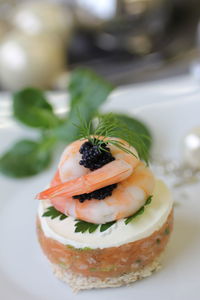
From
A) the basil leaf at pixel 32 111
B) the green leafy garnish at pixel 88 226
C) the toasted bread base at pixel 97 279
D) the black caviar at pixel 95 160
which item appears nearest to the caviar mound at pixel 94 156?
the black caviar at pixel 95 160

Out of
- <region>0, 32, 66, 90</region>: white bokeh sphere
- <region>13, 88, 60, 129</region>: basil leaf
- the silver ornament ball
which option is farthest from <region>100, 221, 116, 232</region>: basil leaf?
<region>0, 32, 66, 90</region>: white bokeh sphere

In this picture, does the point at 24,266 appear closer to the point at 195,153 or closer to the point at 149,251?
the point at 149,251

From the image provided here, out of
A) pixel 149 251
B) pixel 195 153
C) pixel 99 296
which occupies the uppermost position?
pixel 195 153

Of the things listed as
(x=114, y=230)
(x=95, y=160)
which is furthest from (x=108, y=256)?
(x=95, y=160)

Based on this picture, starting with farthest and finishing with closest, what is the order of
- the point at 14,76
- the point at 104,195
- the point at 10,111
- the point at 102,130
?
the point at 14,76 → the point at 10,111 → the point at 102,130 → the point at 104,195

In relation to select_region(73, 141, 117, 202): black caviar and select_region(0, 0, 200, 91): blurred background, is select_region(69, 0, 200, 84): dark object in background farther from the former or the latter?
select_region(73, 141, 117, 202): black caviar

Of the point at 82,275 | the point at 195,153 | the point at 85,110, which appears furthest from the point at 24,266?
the point at 195,153
